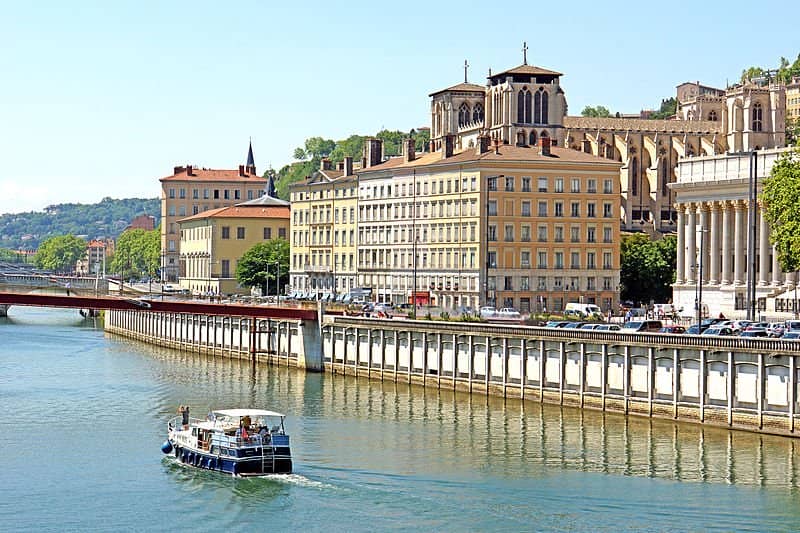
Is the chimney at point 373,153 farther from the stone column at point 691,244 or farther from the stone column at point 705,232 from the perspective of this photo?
the stone column at point 705,232

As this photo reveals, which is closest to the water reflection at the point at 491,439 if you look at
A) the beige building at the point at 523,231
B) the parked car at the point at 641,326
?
the parked car at the point at 641,326

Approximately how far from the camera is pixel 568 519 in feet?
180

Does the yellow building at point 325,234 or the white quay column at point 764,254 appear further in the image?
the yellow building at point 325,234

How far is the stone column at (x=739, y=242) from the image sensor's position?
132 m

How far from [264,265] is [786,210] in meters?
96.8

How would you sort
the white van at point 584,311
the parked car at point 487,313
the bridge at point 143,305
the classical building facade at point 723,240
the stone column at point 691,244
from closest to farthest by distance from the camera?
1. the bridge at point 143,305
2. the parked car at point 487,313
3. the white van at point 584,311
4. the classical building facade at point 723,240
5. the stone column at point 691,244

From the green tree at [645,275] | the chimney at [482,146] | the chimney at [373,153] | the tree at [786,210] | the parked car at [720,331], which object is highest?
the chimney at [373,153]

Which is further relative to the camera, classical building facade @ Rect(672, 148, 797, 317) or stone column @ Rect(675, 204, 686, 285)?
stone column @ Rect(675, 204, 686, 285)

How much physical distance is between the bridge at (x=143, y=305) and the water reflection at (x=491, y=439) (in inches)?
550

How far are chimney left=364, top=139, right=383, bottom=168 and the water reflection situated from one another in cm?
7714

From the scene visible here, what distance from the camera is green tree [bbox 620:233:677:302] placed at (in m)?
156

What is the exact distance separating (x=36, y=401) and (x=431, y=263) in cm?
6645

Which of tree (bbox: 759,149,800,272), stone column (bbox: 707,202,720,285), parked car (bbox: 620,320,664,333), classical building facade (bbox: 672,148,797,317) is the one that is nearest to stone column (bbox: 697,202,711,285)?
classical building facade (bbox: 672,148,797,317)

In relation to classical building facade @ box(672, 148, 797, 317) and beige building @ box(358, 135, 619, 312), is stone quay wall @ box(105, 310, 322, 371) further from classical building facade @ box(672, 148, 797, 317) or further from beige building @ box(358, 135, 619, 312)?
classical building facade @ box(672, 148, 797, 317)
